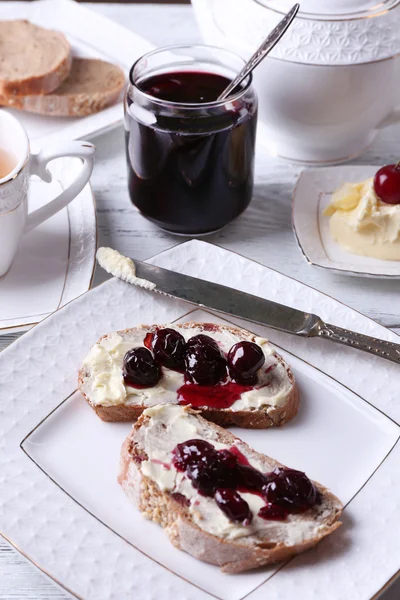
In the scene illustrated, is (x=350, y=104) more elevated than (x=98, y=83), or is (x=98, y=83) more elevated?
(x=350, y=104)

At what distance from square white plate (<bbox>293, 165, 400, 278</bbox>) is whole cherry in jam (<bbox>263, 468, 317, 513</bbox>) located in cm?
70

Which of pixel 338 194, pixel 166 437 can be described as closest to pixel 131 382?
pixel 166 437

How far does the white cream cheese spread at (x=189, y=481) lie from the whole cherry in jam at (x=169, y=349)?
10cm

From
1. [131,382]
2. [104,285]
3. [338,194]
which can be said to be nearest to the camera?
[131,382]

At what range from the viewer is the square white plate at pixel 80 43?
2.28m

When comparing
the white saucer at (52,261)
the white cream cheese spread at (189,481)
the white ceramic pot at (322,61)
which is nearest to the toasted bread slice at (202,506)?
the white cream cheese spread at (189,481)

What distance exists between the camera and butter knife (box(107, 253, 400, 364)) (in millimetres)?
1570

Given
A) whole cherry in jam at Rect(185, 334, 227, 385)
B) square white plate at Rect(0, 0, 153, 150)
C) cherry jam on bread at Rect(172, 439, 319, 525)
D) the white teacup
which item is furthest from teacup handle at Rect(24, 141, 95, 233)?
cherry jam on bread at Rect(172, 439, 319, 525)

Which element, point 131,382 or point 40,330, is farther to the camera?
point 40,330

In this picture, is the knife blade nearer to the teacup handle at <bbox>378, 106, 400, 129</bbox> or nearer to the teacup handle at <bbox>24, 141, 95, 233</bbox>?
the teacup handle at <bbox>24, 141, 95, 233</bbox>

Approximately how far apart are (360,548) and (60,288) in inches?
35.2

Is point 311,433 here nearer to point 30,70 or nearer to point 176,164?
point 176,164

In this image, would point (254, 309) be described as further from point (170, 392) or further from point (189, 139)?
point (189, 139)

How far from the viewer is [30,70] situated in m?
2.33
